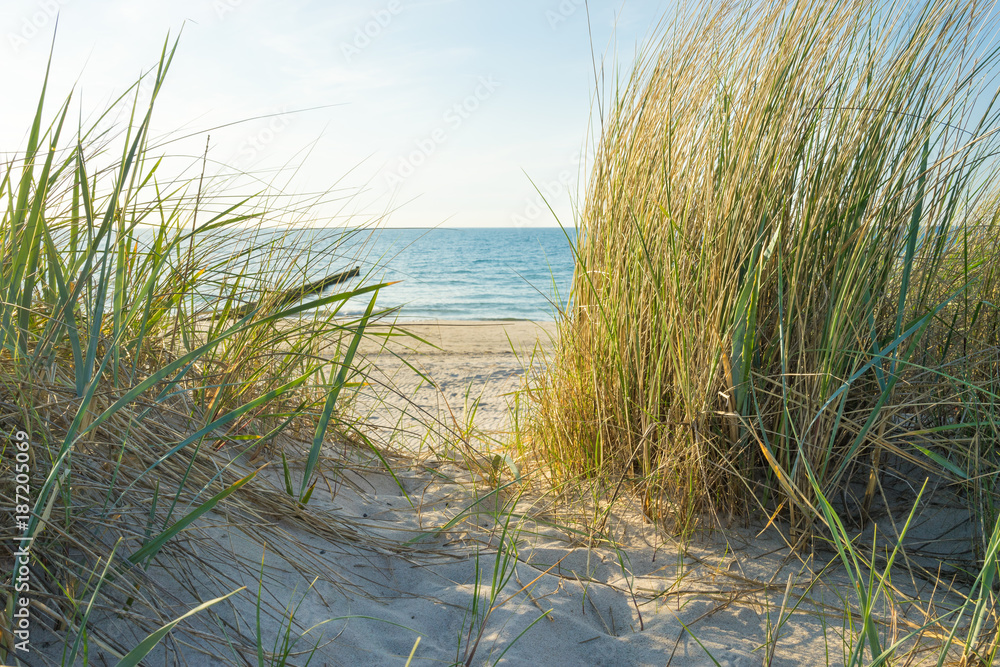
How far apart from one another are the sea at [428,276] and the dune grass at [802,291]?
42cm

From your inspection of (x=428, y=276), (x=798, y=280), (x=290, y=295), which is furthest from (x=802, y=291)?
(x=428, y=276)

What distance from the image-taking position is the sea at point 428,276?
6.99ft

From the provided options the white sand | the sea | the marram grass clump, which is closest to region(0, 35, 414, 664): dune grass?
the white sand

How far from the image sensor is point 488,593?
1.49 meters

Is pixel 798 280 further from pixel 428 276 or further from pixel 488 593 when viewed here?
pixel 428 276

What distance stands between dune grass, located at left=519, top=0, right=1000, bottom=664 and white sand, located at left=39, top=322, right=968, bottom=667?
113 millimetres

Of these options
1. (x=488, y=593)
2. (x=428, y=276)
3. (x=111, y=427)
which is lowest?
(x=488, y=593)

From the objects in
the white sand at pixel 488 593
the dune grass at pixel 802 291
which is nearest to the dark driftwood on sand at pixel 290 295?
the white sand at pixel 488 593

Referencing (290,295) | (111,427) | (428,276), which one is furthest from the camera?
(428,276)

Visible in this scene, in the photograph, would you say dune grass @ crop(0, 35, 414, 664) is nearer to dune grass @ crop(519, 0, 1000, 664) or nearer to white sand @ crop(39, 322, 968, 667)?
white sand @ crop(39, 322, 968, 667)

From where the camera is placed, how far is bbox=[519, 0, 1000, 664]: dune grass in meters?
1.53

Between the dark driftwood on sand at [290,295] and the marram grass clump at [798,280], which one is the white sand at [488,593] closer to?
the marram grass clump at [798,280]

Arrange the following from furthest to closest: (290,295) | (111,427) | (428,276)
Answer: (428,276), (290,295), (111,427)

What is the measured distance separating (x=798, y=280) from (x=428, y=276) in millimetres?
18361
